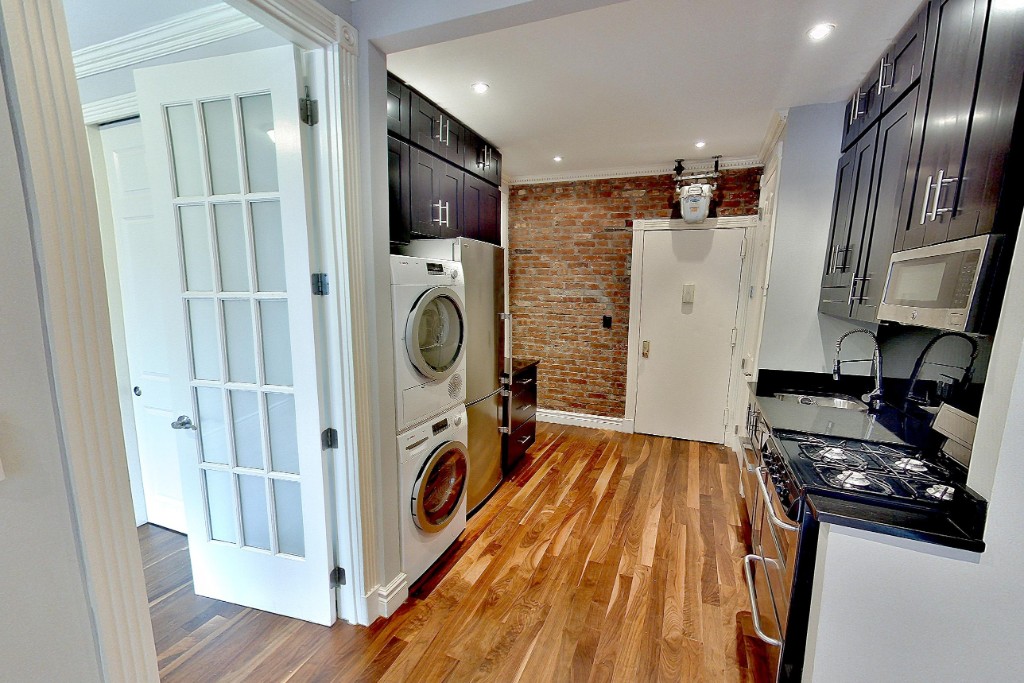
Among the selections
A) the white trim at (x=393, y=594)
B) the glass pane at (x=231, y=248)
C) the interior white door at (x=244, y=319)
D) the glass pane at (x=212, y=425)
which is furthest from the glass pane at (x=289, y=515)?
the glass pane at (x=231, y=248)

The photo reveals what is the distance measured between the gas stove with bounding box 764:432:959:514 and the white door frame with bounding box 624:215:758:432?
237 cm

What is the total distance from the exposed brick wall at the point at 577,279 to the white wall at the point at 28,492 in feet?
13.1

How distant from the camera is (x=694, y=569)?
7.47ft

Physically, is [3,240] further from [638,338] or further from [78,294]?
[638,338]

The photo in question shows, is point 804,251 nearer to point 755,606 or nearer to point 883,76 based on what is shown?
point 883,76

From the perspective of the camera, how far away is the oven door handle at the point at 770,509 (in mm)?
1395

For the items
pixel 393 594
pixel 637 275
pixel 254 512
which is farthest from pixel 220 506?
pixel 637 275

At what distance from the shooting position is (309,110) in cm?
153

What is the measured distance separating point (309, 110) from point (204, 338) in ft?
3.43

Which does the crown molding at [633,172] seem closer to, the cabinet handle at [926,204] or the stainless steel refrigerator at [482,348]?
the stainless steel refrigerator at [482,348]

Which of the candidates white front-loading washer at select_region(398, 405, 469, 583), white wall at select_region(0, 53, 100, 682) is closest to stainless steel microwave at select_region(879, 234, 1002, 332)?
white front-loading washer at select_region(398, 405, 469, 583)

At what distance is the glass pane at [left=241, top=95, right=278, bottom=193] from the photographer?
1590 mm

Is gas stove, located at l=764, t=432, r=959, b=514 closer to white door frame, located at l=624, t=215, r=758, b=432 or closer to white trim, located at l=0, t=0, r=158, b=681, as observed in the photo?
white trim, located at l=0, t=0, r=158, b=681

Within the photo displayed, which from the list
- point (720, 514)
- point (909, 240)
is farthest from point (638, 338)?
point (909, 240)
